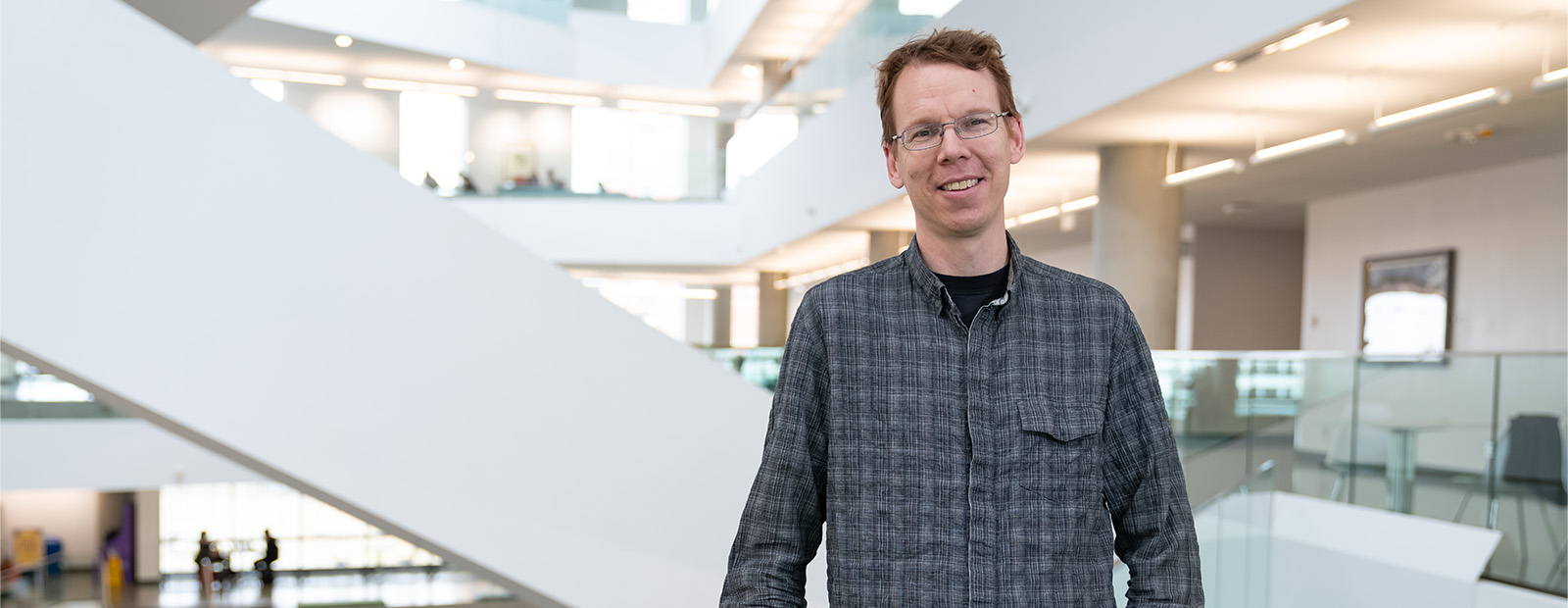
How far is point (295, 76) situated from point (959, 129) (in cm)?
2312

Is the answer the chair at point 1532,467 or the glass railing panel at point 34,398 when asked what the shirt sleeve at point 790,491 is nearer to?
the chair at point 1532,467

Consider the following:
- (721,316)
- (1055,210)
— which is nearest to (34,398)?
(1055,210)

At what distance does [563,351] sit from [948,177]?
207 cm

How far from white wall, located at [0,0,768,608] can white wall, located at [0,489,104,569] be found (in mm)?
21714

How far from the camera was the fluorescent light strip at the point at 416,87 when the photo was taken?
22.4m

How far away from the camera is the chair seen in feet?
18.8

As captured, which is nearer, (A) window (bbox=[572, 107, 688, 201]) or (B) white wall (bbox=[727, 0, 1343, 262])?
(B) white wall (bbox=[727, 0, 1343, 262])

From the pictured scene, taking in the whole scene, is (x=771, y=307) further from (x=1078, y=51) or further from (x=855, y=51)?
(x=1078, y=51)

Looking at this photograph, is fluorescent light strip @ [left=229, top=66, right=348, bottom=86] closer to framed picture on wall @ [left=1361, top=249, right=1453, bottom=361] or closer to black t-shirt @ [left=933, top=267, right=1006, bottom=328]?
framed picture on wall @ [left=1361, top=249, right=1453, bottom=361]

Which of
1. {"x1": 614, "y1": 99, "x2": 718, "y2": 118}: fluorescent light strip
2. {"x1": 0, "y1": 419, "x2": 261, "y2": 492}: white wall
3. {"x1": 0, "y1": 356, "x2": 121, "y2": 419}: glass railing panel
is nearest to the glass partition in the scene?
{"x1": 0, "y1": 419, "x2": 261, "y2": 492}: white wall

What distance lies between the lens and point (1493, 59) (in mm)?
6746

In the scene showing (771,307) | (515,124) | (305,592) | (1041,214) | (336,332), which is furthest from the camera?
(515,124)

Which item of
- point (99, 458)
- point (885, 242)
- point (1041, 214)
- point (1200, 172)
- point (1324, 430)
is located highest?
point (1200, 172)

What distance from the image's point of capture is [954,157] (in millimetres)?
1443
